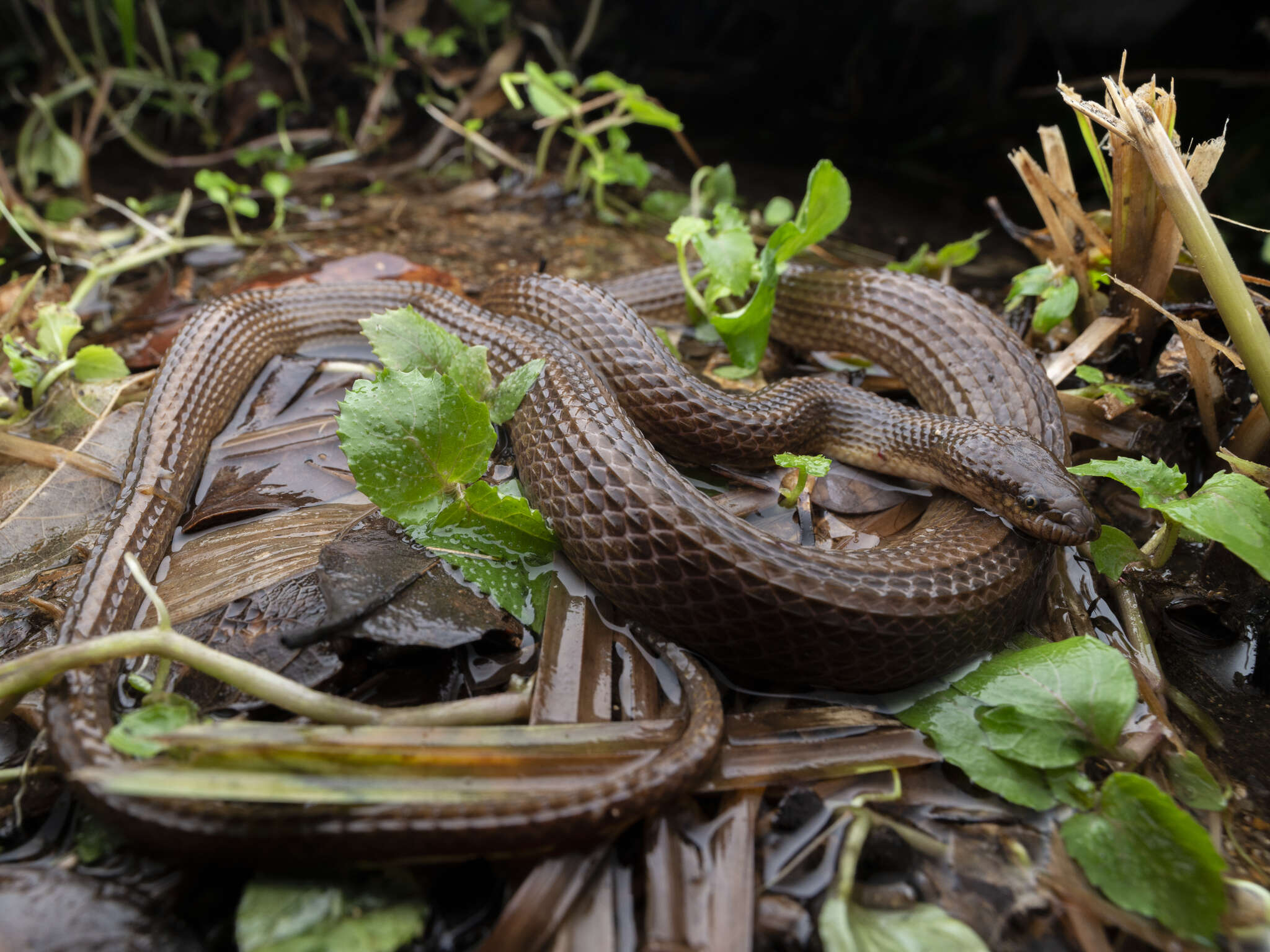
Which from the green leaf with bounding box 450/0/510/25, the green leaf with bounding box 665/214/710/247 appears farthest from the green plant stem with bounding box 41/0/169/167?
the green leaf with bounding box 665/214/710/247

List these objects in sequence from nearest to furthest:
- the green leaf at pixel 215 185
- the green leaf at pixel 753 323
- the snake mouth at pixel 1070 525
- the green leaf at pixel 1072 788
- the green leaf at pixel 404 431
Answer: the green leaf at pixel 1072 788, the green leaf at pixel 404 431, the snake mouth at pixel 1070 525, the green leaf at pixel 753 323, the green leaf at pixel 215 185

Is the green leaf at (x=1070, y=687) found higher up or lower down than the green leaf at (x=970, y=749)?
higher up

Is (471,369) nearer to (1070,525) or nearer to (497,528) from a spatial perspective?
(497,528)

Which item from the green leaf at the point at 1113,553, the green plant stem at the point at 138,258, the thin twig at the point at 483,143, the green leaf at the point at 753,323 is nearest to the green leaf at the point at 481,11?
the thin twig at the point at 483,143

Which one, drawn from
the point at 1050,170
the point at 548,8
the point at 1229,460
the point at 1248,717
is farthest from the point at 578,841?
the point at 548,8

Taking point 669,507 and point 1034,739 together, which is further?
point 669,507

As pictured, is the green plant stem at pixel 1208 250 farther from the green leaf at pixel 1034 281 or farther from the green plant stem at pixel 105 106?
the green plant stem at pixel 105 106

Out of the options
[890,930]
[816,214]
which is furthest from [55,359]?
[890,930]

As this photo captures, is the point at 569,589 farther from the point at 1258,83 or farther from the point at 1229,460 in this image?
the point at 1258,83
